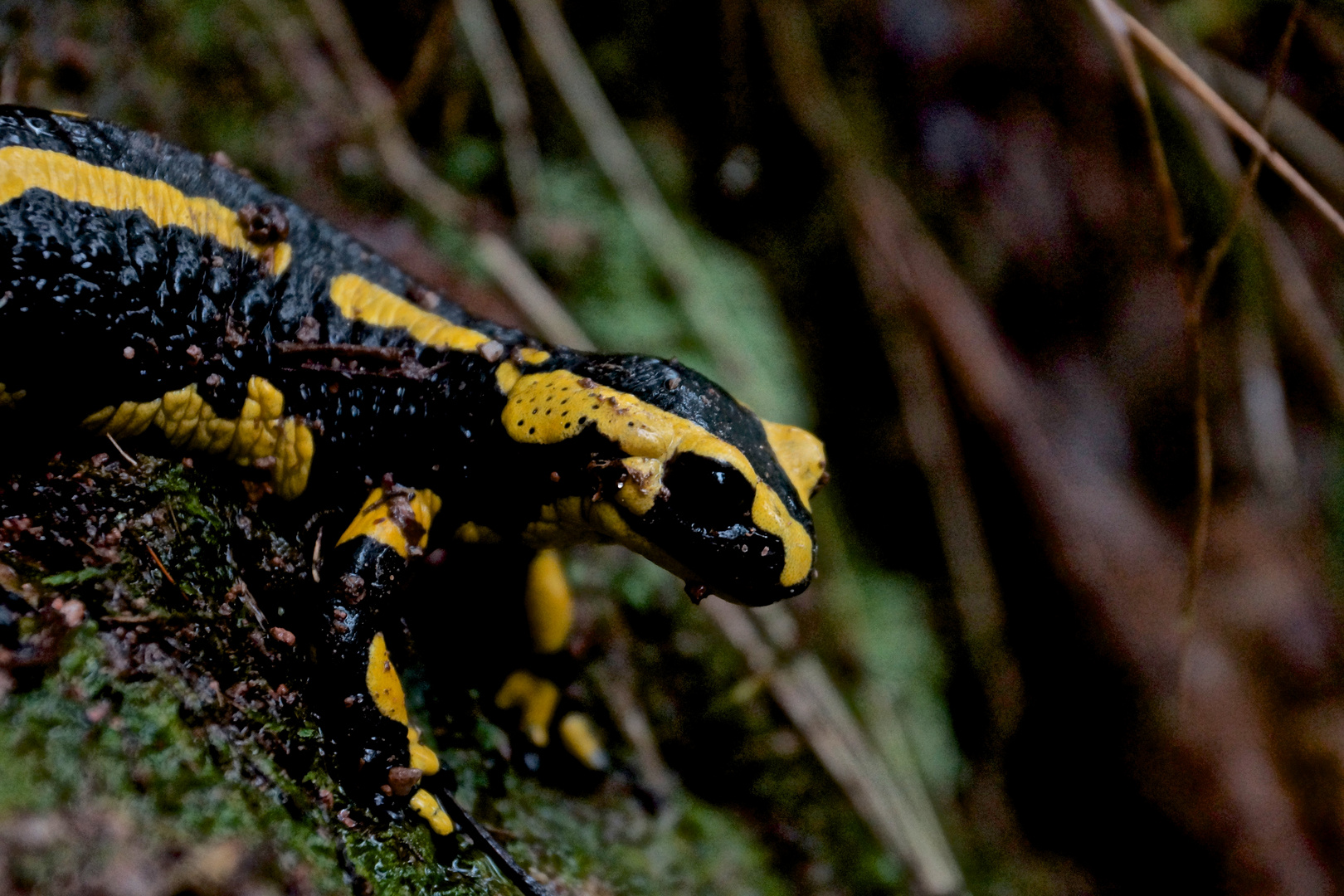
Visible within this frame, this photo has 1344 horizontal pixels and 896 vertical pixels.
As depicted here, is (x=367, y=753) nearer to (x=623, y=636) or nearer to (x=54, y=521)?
(x=54, y=521)

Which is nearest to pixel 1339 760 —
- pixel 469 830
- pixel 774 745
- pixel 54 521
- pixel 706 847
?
pixel 774 745

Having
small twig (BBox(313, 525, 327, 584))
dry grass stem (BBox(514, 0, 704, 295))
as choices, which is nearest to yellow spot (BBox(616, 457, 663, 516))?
small twig (BBox(313, 525, 327, 584))

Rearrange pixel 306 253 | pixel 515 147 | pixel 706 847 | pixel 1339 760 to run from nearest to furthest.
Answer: pixel 306 253 → pixel 706 847 → pixel 515 147 → pixel 1339 760

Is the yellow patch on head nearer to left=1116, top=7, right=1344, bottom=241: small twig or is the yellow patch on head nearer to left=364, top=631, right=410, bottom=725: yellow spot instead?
left=364, top=631, right=410, bottom=725: yellow spot

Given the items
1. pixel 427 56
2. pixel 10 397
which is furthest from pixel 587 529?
pixel 427 56

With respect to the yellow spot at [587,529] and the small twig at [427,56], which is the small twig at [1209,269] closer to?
the yellow spot at [587,529]
